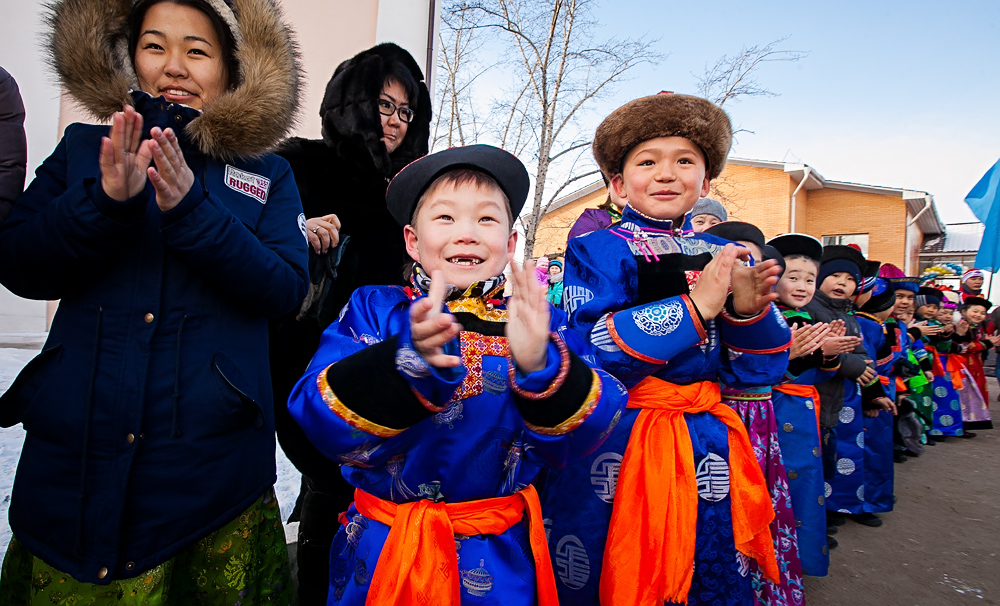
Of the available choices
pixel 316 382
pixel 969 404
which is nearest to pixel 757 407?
pixel 316 382

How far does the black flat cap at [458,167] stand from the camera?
50.6 inches

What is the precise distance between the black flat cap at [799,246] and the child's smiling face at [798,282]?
5 centimetres

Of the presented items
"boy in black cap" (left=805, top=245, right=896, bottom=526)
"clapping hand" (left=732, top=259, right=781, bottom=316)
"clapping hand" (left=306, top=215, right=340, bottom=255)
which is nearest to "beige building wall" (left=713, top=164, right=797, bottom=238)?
"boy in black cap" (left=805, top=245, right=896, bottom=526)

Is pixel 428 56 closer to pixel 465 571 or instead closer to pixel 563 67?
pixel 465 571

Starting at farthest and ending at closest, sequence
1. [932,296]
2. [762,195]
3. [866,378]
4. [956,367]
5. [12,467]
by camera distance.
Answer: [762,195], [956,367], [932,296], [866,378], [12,467]

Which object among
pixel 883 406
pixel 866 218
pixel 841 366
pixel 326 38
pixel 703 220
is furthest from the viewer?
pixel 866 218

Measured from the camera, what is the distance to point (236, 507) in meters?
1.33

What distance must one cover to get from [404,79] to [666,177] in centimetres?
145

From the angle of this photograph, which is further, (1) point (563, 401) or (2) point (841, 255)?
(2) point (841, 255)

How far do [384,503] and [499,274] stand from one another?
1.97ft

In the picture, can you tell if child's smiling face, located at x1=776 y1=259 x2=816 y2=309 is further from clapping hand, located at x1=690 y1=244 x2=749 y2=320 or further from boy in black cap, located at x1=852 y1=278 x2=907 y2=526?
clapping hand, located at x1=690 y1=244 x2=749 y2=320

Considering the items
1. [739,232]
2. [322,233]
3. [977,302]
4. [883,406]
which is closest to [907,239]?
[977,302]

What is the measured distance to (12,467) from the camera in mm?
2414

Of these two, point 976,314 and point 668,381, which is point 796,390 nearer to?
point 668,381
